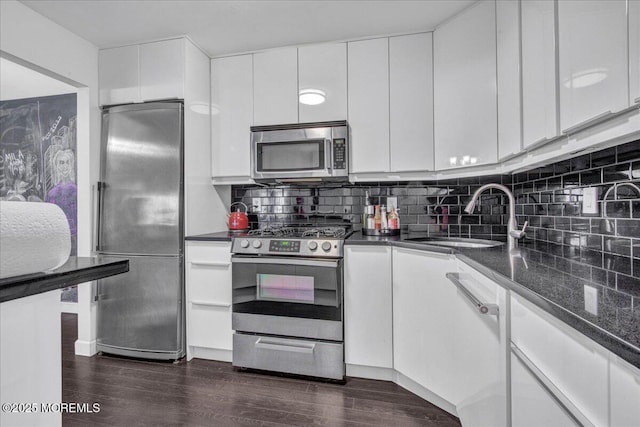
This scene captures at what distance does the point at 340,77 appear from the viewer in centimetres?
254

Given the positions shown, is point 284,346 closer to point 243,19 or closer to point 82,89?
point 243,19

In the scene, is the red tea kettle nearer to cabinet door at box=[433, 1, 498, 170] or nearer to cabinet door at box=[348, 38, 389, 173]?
cabinet door at box=[348, 38, 389, 173]

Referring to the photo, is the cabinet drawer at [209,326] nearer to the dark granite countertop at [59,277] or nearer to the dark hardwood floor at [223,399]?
the dark hardwood floor at [223,399]

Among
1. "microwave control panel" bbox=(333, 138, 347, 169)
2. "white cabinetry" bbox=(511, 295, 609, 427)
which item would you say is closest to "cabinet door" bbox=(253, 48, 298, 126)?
"microwave control panel" bbox=(333, 138, 347, 169)

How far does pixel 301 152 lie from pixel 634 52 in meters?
1.96

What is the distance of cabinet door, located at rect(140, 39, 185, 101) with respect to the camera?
8.12ft

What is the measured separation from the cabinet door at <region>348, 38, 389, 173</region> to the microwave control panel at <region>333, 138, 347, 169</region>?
93mm

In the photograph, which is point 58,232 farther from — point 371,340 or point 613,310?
point 371,340

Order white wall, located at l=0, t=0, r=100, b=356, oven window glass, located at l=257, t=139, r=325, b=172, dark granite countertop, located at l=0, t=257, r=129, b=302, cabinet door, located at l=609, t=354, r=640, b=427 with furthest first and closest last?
oven window glass, located at l=257, t=139, r=325, b=172 < white wall, located at l=0, t=0, r=100, b=356 < cabinet door, located at l=609, t=354, r=640, b=427 < dark granite countertop, located at l=0, t=257, r=129, b=302

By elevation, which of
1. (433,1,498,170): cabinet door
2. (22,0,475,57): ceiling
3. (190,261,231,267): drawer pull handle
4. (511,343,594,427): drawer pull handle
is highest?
(22,0,475,57): ceiling

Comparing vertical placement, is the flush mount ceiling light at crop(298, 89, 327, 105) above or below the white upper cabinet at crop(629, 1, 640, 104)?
above

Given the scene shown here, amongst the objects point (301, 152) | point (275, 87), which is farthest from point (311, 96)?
point (301, 152)

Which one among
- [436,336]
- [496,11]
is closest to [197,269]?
[436,336]

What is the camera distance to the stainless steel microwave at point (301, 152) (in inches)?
97.5
